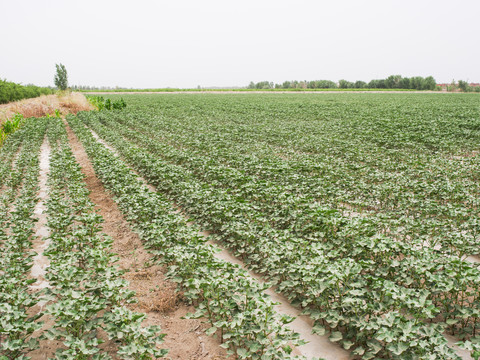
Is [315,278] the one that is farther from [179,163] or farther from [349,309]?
[179,163]

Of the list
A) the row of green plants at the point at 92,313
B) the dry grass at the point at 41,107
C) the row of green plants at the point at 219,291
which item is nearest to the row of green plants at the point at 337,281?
the row of green plants at the point at 219,291

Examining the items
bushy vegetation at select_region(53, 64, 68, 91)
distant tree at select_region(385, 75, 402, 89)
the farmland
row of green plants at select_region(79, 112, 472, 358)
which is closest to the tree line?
distant tree at select_region(385, 75, 402, 89)

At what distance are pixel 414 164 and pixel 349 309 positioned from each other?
8.19 meters

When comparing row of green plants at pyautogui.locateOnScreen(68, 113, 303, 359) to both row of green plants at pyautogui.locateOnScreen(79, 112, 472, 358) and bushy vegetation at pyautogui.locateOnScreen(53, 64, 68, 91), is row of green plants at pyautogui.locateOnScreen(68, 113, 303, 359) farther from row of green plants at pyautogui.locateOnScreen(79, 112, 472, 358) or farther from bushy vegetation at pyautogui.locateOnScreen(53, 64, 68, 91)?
bushy vegetation at pyautogui.locateOnScreen(53, 64, 68, 91)

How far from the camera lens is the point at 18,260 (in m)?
4.89

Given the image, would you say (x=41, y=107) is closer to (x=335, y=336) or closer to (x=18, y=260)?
(x=18, y=260)

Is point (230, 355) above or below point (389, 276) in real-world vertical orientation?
below

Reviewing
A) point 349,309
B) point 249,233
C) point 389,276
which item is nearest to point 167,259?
point 249,233

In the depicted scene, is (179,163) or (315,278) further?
(179,163)

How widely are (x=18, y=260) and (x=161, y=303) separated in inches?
91.0

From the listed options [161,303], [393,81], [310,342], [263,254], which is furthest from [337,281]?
[393,81]

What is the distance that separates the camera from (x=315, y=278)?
3865 millimetres

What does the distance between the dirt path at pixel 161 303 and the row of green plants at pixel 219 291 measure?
0.19 meters

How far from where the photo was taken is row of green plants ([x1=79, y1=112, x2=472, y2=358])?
3223 millimetres
